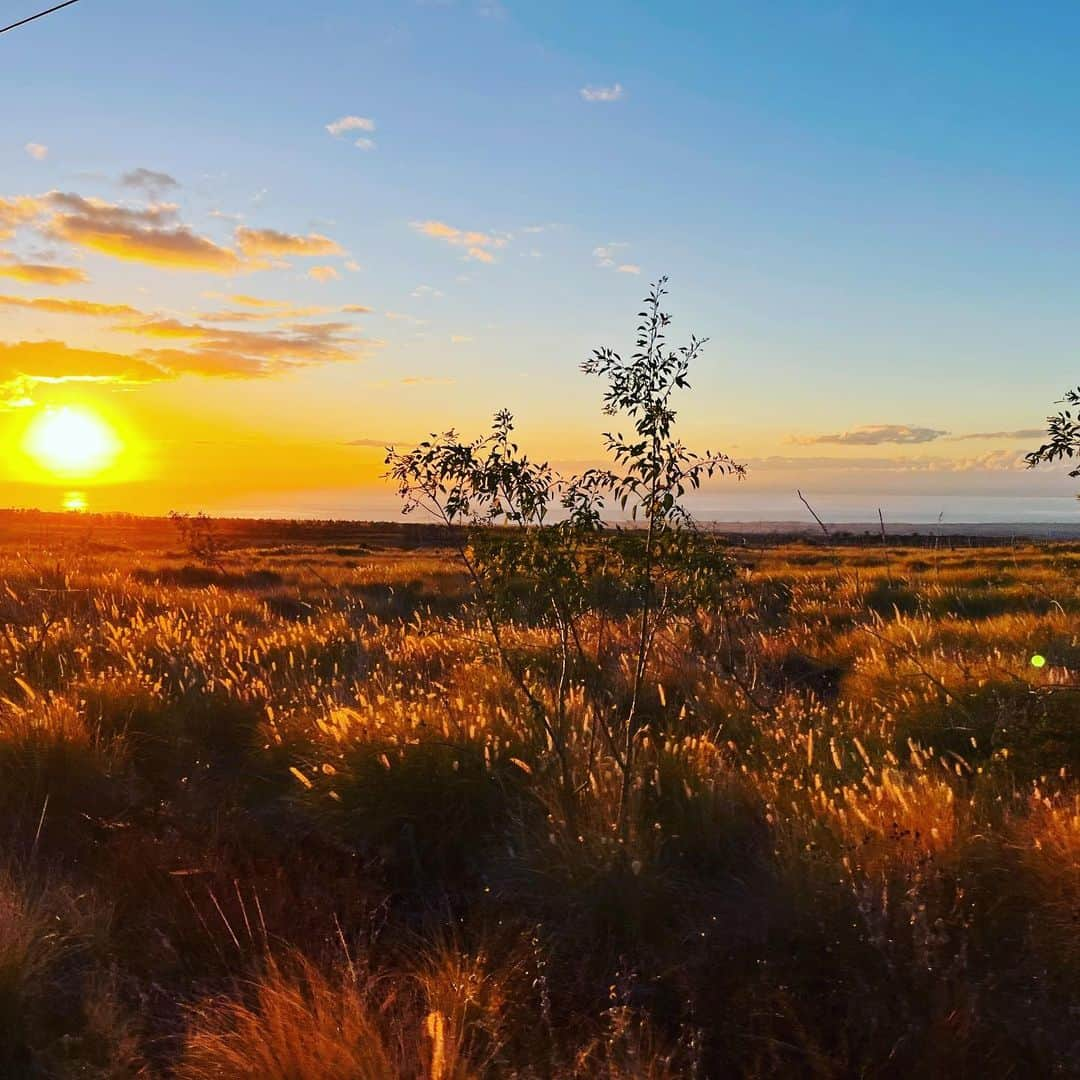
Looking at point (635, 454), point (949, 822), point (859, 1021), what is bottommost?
point (859, 1021)

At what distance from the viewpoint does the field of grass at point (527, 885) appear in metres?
3.42

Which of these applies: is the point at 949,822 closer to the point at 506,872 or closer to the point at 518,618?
the point at 506,872

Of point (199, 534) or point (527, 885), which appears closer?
point (527, 885)

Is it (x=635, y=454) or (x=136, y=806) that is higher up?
(x=635, y=454)

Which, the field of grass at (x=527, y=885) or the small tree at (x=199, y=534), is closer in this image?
the field of grass at (x=527, y=885)

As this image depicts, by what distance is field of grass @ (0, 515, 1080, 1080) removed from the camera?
11.2ft

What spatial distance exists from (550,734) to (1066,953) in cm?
303

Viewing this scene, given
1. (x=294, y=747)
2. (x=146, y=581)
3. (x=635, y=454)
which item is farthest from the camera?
(x=146, y=581)

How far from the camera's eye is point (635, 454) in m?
5.36

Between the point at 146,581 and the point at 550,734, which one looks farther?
the point at 146,581

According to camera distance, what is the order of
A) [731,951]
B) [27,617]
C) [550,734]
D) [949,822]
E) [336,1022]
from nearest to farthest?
[336,1022]
[731,951]
[949,822]
[550,734]
[27,617]

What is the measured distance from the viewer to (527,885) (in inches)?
189

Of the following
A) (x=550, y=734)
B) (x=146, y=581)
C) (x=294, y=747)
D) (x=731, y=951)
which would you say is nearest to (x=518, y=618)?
(x=294, y=747)

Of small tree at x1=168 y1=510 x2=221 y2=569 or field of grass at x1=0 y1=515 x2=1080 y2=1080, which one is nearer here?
field of grass at x1=0 y1=515 x2=1080 y2=1080
